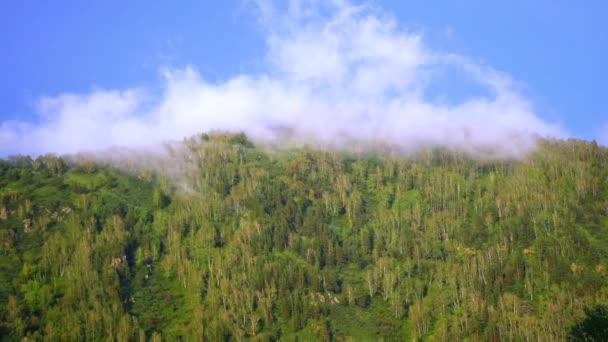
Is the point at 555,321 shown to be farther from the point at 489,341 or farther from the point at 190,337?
the point at 190,337

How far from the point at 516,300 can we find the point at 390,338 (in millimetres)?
37362

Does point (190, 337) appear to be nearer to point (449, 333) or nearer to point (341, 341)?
point (341, 341)

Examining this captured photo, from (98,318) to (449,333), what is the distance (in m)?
98.7

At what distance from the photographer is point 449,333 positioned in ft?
632

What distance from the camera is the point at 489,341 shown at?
610ft

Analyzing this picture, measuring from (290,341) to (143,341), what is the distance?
40677 mm

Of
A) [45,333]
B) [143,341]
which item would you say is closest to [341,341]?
[143,341]

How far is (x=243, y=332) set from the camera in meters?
198

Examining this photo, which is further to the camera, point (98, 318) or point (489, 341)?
point (98, 318)

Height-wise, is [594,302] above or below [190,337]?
above

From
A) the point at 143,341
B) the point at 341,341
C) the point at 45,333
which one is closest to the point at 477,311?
the point at 341,341

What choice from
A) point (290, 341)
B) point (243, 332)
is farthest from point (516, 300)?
point (243, 332)

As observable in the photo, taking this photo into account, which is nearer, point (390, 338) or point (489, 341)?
point (489, 341)

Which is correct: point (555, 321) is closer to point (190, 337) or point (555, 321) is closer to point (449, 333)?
point (449, 333)
